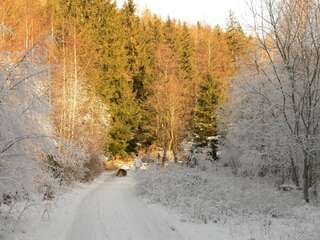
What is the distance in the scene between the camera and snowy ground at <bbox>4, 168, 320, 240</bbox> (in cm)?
1001

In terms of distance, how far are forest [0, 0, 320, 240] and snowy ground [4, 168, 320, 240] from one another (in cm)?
36

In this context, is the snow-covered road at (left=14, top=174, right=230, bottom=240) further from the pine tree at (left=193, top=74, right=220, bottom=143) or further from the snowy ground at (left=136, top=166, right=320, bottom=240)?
the pine tree at (left=193, top=74, right=220, bottom=143)

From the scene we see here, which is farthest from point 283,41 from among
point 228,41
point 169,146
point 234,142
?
point 228,41

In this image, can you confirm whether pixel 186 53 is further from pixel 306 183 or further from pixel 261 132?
pixel 306 183

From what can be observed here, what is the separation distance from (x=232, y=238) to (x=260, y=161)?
1230cm

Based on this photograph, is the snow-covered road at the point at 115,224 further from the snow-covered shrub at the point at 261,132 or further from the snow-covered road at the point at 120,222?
the snow-covered shrub at the point at 261,132

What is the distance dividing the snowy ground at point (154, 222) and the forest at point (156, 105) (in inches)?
14.1

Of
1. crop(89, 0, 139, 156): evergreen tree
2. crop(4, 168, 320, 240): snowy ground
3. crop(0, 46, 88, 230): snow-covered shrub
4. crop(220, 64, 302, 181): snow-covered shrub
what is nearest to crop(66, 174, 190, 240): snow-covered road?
crop(4, 168, 320, 240): snowy ground

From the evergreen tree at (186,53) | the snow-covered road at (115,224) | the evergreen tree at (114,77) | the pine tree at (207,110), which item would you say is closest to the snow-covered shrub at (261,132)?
the snow-covered road at (115,224)

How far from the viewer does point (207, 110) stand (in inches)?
1513

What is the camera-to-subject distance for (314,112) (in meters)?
17.2

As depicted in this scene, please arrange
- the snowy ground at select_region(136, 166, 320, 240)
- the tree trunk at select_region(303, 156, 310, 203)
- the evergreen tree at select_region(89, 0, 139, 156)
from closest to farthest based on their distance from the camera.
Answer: the snowy ground at select_region(136, 166, 320, 240) < the tree trunk at select_region(303, 156, 310, 203) < the evergreen tree at select_region(89, 0, 139, 156)

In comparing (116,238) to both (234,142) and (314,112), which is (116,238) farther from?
(234,142)

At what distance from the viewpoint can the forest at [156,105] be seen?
34.1 ft
